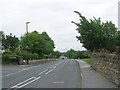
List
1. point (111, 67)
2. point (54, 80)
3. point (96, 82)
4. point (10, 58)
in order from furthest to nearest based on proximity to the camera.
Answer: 1. point (10, 58)
2. point (54, 80)
3. point (111, 67)
4. point (96, 82)

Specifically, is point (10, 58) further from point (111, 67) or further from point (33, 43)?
point (111, 67)

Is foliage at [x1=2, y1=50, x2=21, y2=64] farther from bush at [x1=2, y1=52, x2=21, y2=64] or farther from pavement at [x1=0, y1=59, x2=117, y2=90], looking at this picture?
pavement at [x1=0, y1=59, x2=117, y2=90]

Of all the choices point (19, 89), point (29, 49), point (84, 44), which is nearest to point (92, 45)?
point (84, 44)

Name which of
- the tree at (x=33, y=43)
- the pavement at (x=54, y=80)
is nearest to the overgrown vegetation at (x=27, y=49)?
the tree at (x=33, y=43)

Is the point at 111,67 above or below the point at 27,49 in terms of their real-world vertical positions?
below

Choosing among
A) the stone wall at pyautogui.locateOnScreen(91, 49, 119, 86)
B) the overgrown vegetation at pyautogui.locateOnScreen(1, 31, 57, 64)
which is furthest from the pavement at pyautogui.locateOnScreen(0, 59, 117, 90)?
the overgrown vegetation at pyautogui.locateOnScreen(1, 31, 57, 64)

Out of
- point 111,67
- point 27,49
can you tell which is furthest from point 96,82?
point 27,49

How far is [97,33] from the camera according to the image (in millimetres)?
45844

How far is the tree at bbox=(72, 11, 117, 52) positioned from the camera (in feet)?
151

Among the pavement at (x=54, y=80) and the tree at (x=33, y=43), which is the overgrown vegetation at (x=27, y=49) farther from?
the pavement at (x=54, y=80)

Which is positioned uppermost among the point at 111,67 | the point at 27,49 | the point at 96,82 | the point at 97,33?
the point at 27,49

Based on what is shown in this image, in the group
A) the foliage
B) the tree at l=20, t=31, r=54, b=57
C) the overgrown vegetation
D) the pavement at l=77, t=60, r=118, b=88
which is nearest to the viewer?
the pavement at l=77, t=60, r=118, b=88

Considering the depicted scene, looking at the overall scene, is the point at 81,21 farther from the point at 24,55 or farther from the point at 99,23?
the point at 24,55

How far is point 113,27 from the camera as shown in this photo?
4691cm
